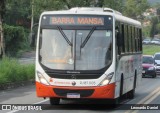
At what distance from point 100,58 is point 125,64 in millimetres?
2413

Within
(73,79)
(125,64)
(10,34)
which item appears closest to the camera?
(73,79)

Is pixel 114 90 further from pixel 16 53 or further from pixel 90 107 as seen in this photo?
pixel 16 53

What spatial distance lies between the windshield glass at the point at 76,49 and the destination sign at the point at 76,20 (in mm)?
238

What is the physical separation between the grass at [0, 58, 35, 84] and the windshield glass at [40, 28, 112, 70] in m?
7.11

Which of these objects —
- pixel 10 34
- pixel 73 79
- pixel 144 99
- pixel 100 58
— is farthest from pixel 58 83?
pixel 10 34

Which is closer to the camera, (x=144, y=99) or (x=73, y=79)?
(x=73, y=79)

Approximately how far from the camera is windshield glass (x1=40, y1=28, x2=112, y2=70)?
1477 centimetres

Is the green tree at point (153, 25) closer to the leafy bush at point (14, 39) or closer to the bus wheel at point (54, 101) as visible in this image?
the leafy bush at point (14, 39)

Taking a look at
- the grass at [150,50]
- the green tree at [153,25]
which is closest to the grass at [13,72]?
the grass at [150,50]

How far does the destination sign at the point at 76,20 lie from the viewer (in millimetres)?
15148

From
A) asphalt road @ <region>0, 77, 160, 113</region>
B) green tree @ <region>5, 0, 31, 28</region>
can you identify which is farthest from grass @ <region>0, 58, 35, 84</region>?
green tree @ <region>5, 0, 31, 28</region>

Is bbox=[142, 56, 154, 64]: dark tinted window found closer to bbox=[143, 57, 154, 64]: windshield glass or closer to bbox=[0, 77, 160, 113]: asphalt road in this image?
bbox=[143, 57, 154, 64]: windshield glass

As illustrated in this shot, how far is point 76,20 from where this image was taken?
15227 millimetres

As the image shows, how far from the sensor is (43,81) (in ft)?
48.6
